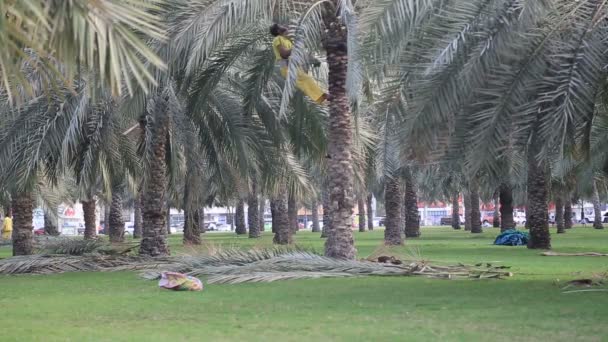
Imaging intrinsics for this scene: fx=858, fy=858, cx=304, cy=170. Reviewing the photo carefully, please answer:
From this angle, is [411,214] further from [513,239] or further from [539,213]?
[539,213]

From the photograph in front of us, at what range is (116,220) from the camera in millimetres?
33438

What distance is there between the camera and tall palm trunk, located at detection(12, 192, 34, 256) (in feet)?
69.1

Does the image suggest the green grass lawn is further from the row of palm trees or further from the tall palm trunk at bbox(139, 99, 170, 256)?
the tall palm trunk at bbox(139, 99, 170, 256)

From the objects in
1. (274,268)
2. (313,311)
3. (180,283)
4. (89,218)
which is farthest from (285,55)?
(89,218)

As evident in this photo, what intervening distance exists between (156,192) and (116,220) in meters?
14.5

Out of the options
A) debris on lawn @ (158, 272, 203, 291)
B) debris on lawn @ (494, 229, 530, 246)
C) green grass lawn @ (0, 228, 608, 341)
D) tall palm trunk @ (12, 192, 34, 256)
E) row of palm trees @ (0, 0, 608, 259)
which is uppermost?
row of palm trees @ (0, 0, 608, 259)

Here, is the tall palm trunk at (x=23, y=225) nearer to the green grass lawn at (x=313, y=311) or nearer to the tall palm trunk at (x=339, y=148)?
the green grass lawn at (x=313, y=311)

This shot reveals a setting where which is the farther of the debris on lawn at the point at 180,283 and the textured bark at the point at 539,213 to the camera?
the textured bark at the point at 539,213

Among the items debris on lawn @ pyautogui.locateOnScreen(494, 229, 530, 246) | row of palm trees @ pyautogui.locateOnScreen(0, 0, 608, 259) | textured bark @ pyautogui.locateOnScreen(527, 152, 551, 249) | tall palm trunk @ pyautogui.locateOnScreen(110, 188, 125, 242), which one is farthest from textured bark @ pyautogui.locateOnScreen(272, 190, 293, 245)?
textured bark @ pyautogui.locateOnScreen(527, 152, 551, 249)

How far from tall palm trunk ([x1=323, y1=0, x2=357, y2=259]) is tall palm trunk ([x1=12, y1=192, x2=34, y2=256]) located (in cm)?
852

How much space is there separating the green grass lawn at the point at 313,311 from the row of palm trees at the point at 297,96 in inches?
76.4

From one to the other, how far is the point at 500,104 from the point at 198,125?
10171mm

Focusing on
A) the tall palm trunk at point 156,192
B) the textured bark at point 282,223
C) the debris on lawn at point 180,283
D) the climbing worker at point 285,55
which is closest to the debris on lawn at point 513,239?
the textured bark at point 282,223

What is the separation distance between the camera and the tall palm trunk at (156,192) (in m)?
19.3
